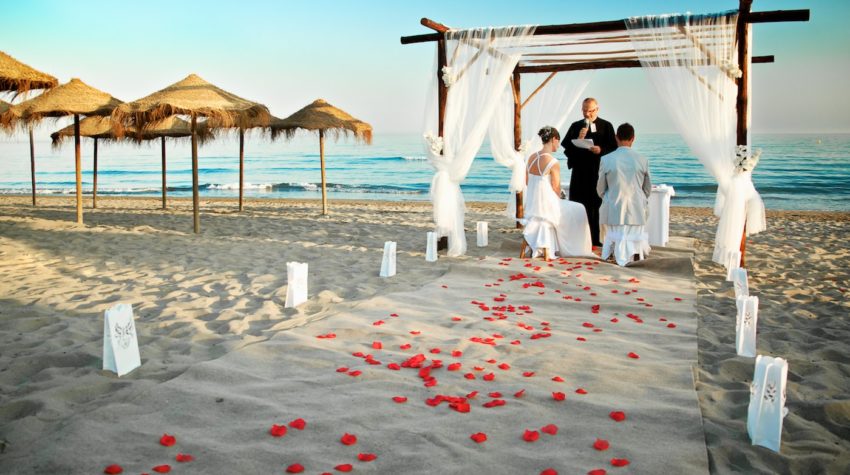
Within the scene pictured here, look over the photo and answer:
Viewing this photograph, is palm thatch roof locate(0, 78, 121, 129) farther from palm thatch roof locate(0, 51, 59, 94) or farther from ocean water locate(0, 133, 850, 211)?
ocean water locate(0, 133, 850, 211)

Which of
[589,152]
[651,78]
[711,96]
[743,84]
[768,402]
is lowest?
[768,402]

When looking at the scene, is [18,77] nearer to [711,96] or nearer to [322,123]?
[322,123]

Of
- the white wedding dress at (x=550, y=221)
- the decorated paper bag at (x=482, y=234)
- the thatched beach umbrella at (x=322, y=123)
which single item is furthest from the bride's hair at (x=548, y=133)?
the thatched beach umbrella at (x=322, y=123)

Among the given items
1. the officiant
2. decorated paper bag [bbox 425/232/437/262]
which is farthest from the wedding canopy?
the officiant

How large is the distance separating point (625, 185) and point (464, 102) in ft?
7.01

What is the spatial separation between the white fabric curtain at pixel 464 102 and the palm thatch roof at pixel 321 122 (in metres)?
5.65

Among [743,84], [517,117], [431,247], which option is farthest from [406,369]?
[517,117]

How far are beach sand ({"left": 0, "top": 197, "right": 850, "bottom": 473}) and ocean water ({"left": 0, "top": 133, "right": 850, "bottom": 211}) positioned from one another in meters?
7.93

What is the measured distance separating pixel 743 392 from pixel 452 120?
4.90 meters

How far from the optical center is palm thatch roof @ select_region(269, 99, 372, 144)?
1255cm

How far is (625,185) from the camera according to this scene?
21.7 ft

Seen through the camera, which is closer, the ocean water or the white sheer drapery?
the white sheer drapery

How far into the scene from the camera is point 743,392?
3.19 m

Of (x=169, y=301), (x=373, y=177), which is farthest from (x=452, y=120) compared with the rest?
(x=373, y=177)
